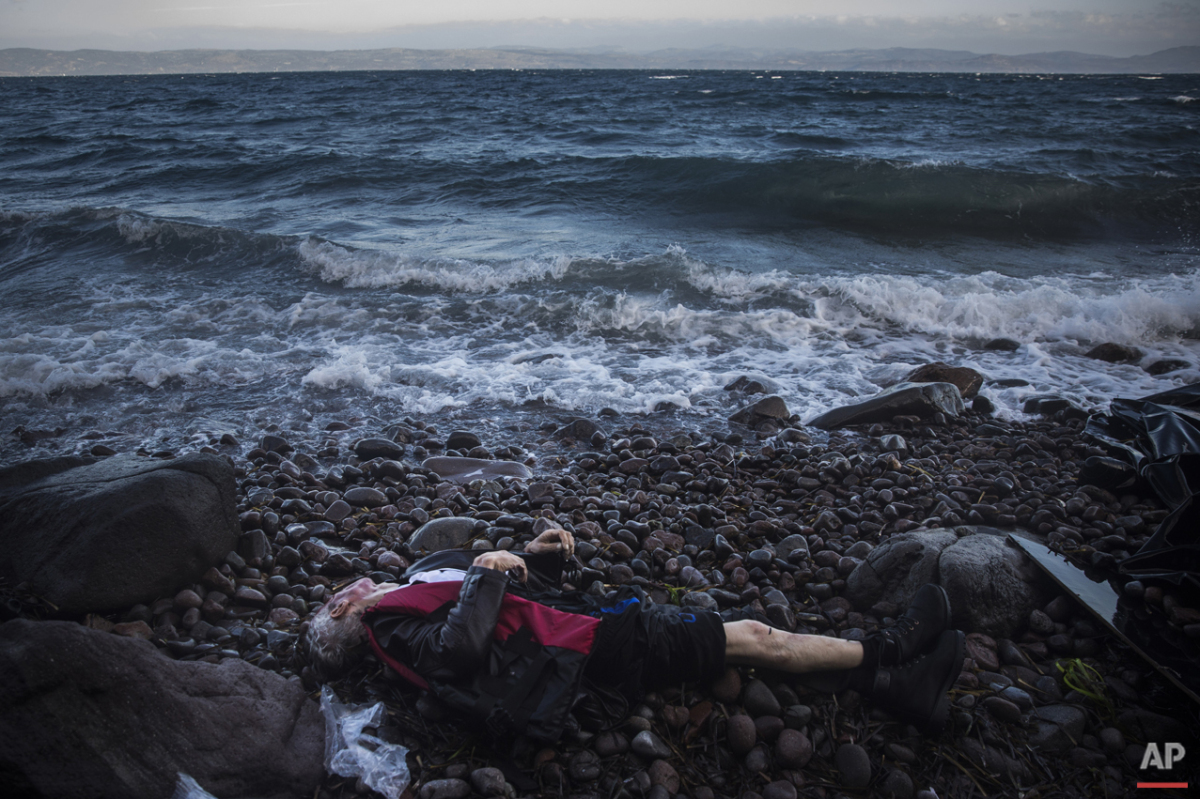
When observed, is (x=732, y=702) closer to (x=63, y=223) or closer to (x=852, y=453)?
(x=852, y=453)

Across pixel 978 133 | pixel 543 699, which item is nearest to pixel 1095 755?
pixel 543 699

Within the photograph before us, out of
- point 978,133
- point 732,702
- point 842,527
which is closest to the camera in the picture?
point 732,702

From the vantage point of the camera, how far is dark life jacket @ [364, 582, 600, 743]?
2469mm

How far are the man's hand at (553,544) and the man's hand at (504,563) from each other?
8.0 inches

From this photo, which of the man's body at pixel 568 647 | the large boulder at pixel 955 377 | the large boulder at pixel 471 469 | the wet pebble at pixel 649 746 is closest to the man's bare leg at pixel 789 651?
the man's body at pixel 568 647

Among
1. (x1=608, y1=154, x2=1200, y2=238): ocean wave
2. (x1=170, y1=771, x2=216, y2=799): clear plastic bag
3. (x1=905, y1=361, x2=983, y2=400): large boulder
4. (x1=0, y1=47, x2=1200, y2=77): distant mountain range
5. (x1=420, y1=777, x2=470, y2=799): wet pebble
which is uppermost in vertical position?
(x1=0, y1=47, x2=1200, y2=77): distant mountain range

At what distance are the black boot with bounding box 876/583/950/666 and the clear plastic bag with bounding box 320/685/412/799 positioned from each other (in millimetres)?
2063

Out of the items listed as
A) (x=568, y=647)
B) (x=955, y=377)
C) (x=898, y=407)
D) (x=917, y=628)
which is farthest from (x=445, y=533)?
(x=955, y=377)

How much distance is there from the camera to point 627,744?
2537 mm

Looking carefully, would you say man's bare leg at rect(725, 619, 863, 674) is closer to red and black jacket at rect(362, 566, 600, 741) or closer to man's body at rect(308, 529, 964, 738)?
man's body at rect(308, 529, 964, 738)

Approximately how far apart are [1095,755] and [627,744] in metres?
1.81

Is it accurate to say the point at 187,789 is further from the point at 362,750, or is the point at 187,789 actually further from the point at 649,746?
the point at 649,746

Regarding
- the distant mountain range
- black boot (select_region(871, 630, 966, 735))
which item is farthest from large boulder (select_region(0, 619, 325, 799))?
the distant mountain range

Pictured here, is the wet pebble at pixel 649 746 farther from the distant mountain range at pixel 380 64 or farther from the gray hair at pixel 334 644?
the distant mountain range at pixel 380 64
